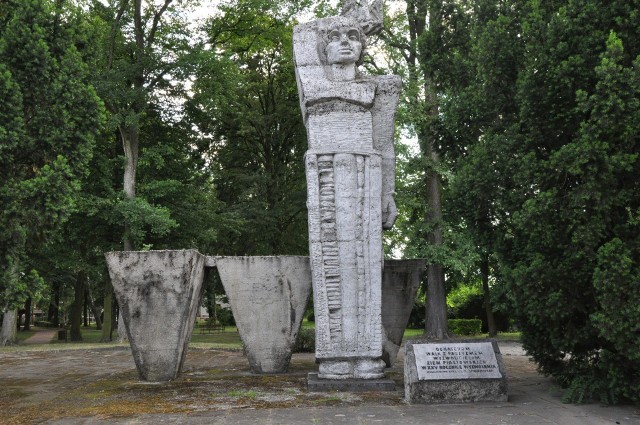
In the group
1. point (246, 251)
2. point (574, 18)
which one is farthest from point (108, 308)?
point (574, 18)

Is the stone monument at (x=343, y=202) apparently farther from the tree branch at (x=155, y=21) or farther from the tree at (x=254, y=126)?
the tree branch at (x=155, y=21)

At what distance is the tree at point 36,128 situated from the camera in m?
7.28

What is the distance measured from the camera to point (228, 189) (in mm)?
25000

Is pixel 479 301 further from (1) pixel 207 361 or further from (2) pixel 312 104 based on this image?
(2) pixel 312 104

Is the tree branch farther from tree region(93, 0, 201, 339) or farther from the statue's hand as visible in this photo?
the statue's hand

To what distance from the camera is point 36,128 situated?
7.74 metres

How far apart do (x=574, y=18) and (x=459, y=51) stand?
3495mm

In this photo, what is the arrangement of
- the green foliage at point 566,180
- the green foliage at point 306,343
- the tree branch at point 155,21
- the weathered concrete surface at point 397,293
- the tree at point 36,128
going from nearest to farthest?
the green foliage at point 566,180 < the tree at point 36,128 < the weathered concrete surface at point 397,293 < the green foliage at point 306,343 < the tree branch at point 155,21

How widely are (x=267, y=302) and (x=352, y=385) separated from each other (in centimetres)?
229

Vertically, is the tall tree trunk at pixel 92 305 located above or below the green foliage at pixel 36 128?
below

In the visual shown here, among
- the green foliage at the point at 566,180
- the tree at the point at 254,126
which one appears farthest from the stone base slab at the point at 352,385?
the tree at the point at 254,126

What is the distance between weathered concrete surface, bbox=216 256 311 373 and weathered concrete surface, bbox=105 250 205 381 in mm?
954

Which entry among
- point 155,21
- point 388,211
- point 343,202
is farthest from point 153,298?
point 155,21

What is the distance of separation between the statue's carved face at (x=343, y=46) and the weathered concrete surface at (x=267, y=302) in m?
3.20
